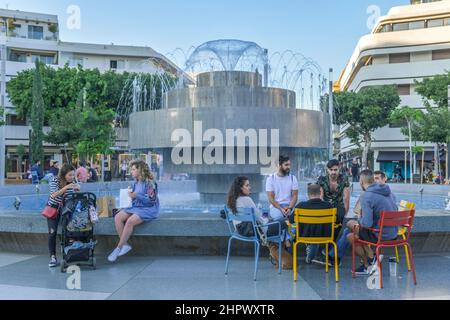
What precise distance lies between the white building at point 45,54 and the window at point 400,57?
23987mm

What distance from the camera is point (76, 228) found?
20.9 ft

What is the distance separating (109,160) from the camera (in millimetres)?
49406

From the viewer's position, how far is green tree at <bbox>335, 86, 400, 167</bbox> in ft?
137

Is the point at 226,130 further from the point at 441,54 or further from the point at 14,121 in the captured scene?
the point at 14,121

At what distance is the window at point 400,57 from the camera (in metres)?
47.2

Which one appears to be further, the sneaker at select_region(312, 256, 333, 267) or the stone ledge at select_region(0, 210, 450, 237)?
the stone ledge at select_region(0, 210, 450, 237)

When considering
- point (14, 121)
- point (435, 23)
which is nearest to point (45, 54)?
point (14, 121)

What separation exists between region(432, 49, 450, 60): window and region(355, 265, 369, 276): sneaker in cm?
4595

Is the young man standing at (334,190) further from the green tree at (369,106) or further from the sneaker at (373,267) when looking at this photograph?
the green tree at (369,106)

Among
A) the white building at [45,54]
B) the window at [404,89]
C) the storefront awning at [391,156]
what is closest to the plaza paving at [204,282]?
the storefront awning at [391,156]

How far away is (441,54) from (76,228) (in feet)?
157

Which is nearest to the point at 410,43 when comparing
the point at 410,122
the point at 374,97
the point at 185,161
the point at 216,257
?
the point at 374,97

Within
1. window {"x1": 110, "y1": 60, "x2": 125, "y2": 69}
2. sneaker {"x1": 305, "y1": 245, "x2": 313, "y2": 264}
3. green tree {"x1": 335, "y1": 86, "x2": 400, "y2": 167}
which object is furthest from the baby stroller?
window {"x1": 110, "y1": 60, "x2": 125, "y2": 69}

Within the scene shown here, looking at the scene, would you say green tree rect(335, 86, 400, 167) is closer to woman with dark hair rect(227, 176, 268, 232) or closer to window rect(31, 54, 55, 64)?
window rect(31, 54, 55, 64)
